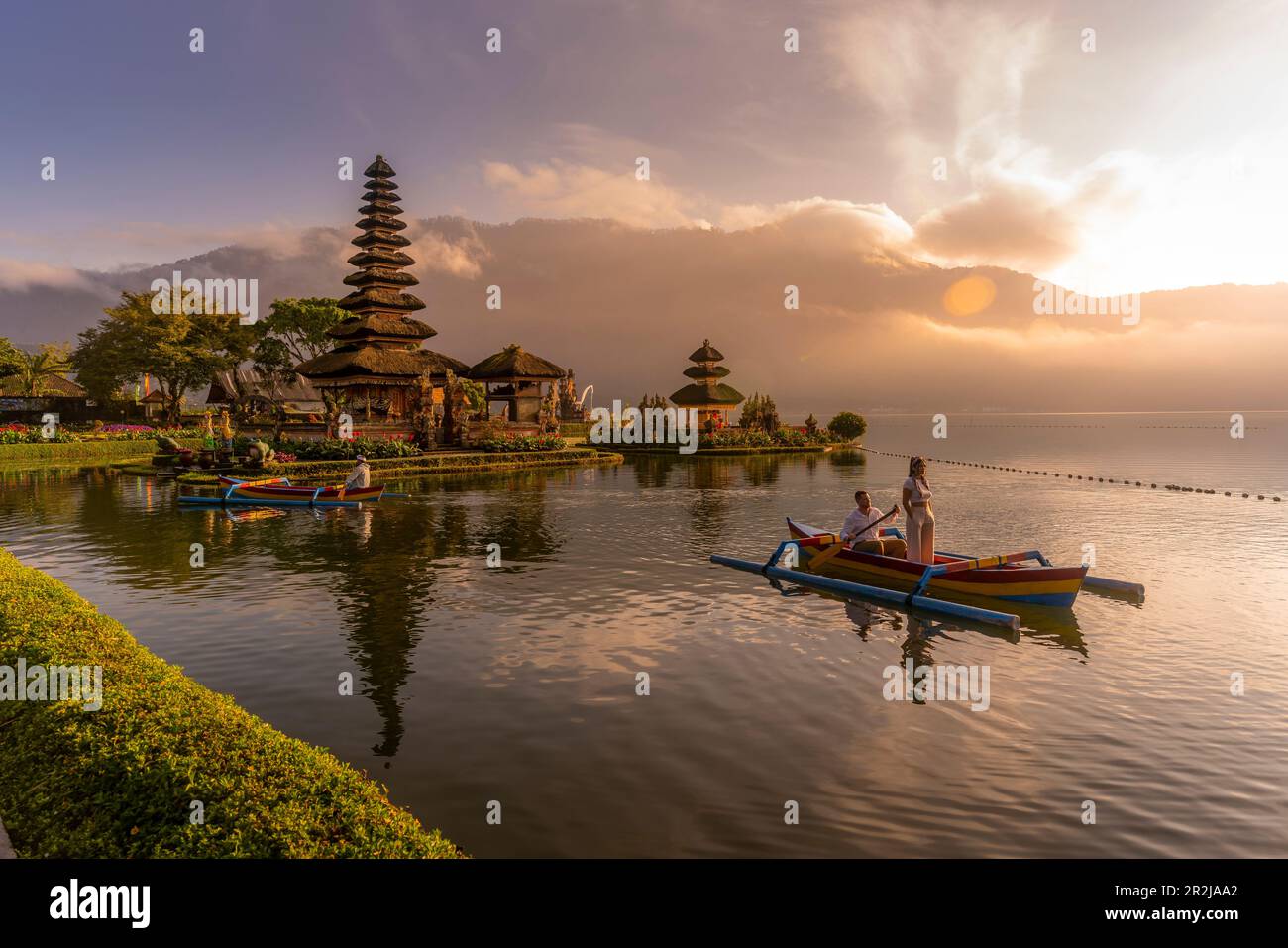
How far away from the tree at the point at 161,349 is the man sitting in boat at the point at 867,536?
67.6 meters

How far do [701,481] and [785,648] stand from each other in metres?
31.0

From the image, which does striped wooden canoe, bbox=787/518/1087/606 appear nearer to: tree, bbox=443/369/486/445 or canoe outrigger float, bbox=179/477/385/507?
canoe outrigger float, bbox=179/477/385/507

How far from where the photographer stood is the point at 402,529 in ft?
80.0

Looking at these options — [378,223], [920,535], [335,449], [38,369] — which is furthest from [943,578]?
[38,369]

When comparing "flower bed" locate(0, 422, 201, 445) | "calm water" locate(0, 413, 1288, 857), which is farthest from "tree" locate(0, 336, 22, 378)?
"calm water" locate(0, 413, 1288, 857)

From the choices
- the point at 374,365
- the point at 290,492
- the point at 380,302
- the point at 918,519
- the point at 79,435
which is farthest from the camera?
the point at 380,302

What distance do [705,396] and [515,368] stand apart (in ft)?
79.6

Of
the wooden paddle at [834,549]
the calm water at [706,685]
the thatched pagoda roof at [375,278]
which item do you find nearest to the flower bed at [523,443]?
the thatched pagoda roof at [375,278]

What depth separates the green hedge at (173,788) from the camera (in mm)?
5203

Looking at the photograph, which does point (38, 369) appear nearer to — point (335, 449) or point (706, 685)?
point (335, 449)

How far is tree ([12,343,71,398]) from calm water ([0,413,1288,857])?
63.3 meters

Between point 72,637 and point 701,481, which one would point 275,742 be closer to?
point 72,637

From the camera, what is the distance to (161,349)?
219 ft
